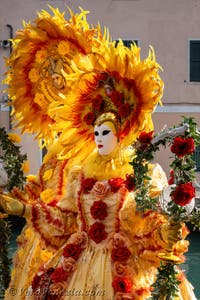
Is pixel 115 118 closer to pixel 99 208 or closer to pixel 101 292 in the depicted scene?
pixel 99 208

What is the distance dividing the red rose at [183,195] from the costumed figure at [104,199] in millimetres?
362

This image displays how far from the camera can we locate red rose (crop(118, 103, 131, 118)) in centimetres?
433

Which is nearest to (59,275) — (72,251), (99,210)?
(72,251)

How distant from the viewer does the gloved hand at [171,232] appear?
3.79m

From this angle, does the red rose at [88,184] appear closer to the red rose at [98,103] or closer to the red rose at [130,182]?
the red rose at [130,182]

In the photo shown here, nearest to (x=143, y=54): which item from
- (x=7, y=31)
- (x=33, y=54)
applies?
(x=7, y=31)

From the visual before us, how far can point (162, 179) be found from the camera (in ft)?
14.4

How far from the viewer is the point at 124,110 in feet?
14.2

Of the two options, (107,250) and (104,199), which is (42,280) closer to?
(107,250)

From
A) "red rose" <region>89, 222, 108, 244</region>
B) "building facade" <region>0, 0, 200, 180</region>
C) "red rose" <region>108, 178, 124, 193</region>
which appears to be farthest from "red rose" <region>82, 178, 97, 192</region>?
"building facade" <region>0, 0, 200, 180</region>

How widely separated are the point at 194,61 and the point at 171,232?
11.5 m

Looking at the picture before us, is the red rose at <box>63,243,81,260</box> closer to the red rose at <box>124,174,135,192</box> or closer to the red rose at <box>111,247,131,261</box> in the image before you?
the red rose at <box>111,247,131,261</box>

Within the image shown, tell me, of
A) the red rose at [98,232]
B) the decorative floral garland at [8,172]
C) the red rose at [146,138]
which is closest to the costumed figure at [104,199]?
the red rose at [98,232]

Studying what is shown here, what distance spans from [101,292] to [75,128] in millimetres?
1058
